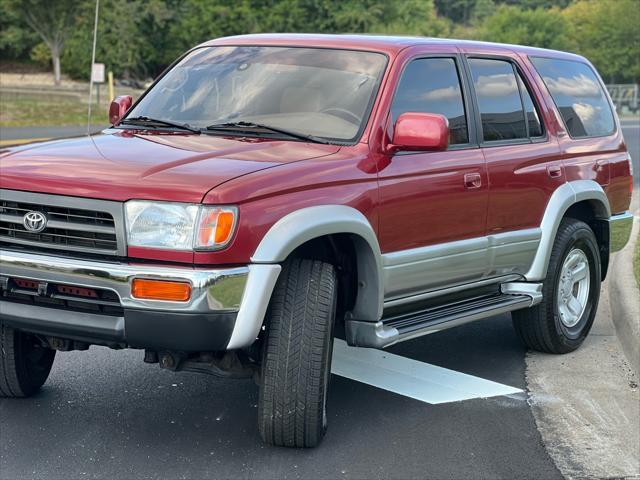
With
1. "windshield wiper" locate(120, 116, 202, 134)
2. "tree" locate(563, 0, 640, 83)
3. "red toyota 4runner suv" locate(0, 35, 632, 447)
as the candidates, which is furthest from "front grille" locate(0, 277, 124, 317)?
"tree" locate(563, 0, 640, 83)

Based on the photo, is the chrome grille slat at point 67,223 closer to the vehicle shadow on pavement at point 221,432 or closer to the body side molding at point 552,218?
the vehicle shadow on pavement at point 221,432

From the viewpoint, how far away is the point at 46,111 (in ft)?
114

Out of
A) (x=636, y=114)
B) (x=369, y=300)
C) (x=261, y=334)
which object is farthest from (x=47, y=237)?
(x=636, y=114)

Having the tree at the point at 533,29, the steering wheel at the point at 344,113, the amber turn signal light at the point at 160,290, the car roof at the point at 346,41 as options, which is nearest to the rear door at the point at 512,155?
the car roof at the point at 346,41

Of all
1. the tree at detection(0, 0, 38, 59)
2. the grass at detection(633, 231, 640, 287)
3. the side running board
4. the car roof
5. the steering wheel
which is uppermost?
the car roof

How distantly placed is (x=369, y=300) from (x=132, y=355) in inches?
77.6

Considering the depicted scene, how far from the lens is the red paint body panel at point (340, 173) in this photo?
14.1ft

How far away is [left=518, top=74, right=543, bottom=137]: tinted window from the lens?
255 inches

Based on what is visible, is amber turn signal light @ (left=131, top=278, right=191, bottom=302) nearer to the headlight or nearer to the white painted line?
the headlight

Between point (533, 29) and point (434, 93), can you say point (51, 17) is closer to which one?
point (434, 93)

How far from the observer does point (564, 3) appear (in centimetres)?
13700

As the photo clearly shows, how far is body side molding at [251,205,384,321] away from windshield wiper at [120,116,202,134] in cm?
104

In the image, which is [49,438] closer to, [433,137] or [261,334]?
[261,334]

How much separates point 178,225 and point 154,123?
1.47 m
